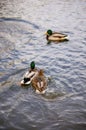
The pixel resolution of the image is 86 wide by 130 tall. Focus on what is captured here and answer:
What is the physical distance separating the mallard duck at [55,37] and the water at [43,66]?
0.46 m

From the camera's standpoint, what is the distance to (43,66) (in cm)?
1777

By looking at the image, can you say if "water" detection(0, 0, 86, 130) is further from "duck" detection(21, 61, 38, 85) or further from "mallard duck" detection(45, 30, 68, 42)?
"mallard duck" detection(45, 30, 68, 42)

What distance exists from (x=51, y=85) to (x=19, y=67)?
3041mm

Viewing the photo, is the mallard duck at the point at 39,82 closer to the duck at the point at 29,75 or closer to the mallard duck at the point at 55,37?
the duck at the point at 29,75

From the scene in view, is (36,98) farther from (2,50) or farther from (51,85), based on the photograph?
(2,50)

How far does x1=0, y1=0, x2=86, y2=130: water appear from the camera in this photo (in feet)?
41.9

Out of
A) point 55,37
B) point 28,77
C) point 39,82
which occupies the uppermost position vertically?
point 55,37

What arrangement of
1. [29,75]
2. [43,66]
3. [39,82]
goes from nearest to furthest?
[39,82] < [29,75] < [43,66]

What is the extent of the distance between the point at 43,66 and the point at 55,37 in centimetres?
545

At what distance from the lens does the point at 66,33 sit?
2359cm

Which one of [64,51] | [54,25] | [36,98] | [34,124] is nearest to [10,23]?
[54,25]

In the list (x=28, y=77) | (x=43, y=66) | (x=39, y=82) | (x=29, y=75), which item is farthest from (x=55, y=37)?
(x=39, y=82)

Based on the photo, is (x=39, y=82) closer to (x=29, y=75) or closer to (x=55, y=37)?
(x=29, y=75)

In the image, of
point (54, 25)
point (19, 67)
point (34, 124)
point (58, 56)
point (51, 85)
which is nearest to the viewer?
point (34, 124)
